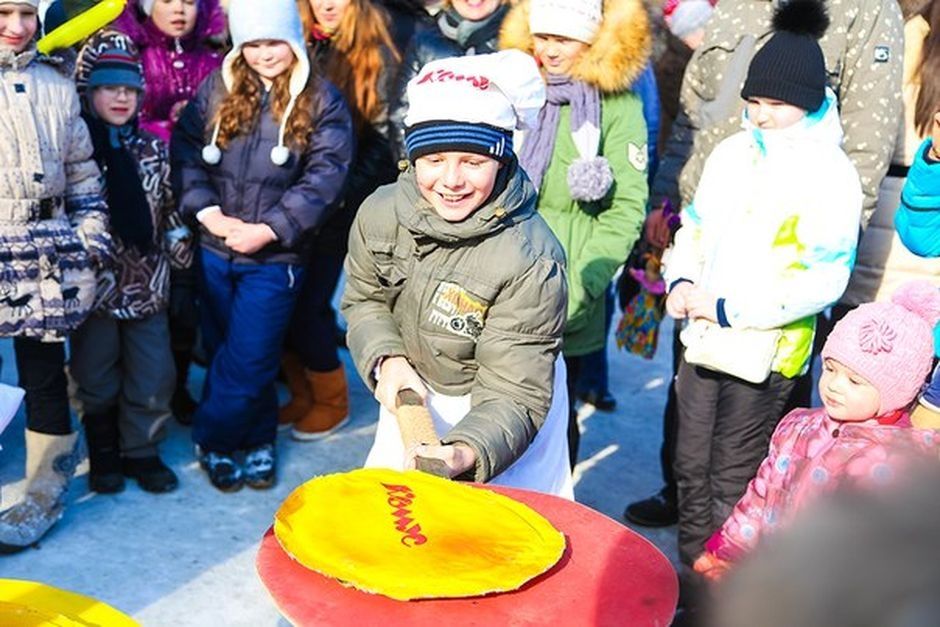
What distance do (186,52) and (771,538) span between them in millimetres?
4133

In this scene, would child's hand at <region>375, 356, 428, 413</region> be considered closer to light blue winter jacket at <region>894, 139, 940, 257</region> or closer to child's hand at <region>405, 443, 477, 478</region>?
child's hand at <region>405, 443, 477, 478</region>

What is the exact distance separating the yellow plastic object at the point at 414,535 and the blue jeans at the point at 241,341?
6.86 ft

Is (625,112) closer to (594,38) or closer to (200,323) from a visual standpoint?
(594,38)

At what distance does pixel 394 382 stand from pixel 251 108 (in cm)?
178

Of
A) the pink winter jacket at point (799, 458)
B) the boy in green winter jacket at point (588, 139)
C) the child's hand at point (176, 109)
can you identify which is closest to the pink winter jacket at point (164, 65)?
the child's hand at point (176, 109)

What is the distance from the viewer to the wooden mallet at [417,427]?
235 cm

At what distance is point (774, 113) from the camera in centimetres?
330

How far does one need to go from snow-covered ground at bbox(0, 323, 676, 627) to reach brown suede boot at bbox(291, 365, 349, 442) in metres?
0.05

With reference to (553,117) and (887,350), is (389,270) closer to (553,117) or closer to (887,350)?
(887,350)

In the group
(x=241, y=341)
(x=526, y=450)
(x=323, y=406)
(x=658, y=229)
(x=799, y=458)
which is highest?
(x=799, y=458)

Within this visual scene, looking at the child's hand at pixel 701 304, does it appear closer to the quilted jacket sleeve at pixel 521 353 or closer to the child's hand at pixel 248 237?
the quilted jacket sleeve at pixel 521 353

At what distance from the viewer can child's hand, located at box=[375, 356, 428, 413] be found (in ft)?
8.70

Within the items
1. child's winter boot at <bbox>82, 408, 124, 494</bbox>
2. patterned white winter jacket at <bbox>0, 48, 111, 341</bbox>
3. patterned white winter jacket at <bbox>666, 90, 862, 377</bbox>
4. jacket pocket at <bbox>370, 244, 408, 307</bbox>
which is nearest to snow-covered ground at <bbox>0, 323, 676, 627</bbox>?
child's winter boot at <bbox>82, 408, 124, 494</bbox>

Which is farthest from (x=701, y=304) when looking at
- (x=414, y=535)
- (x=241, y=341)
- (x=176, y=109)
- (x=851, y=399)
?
(x=176, y=109)
